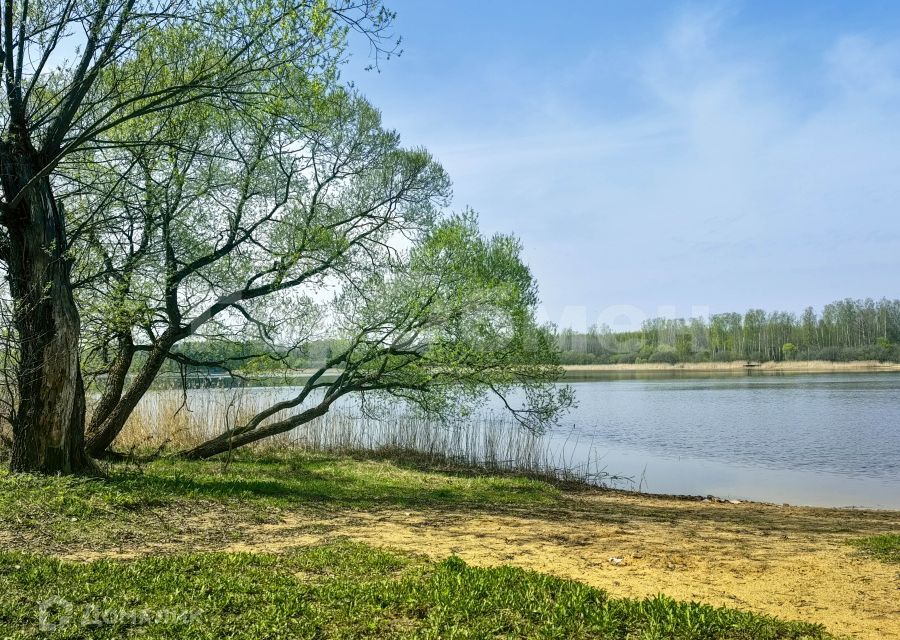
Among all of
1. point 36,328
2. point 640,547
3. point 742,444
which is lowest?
point 742,444

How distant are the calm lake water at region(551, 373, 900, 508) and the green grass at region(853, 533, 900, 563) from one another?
7825mm

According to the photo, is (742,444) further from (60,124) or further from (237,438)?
(60,124)

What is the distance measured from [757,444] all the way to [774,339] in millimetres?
66069

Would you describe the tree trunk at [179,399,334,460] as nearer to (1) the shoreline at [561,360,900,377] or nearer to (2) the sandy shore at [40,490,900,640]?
(2) the sandy shore at [40,490,900,640]

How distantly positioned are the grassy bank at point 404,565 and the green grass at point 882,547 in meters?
0.21

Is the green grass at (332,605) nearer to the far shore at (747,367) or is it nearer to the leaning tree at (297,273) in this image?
the leaning tree at (297,273)

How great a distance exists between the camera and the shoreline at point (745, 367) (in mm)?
65250

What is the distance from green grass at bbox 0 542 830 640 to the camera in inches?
164

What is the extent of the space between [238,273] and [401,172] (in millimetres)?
4823

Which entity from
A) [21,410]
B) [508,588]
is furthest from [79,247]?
[508,588]

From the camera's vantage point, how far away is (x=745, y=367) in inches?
2859

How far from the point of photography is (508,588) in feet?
16.4

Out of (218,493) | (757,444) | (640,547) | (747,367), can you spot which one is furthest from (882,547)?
(747,367)

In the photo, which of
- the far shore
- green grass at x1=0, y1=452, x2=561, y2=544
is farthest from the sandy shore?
the far shore
